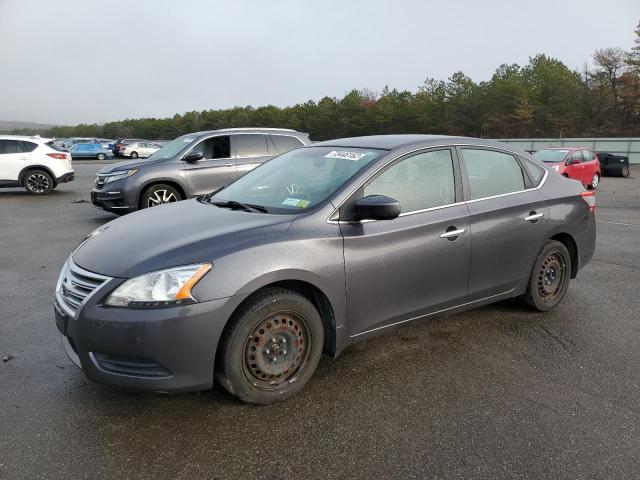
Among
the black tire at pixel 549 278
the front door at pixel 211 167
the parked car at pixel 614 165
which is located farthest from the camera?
the parked car at pixel 614 165

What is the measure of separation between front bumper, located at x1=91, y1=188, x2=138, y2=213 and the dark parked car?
527 cm

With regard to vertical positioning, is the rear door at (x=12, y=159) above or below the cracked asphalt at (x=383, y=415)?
above

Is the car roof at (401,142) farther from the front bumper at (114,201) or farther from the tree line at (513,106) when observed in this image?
the tree line at (513,106)

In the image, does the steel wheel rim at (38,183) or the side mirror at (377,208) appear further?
the steel wheel rim at (38,183)

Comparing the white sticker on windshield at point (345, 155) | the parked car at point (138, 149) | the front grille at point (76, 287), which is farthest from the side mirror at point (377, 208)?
the parked car at point (138, 149)

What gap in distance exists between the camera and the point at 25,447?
2.49m

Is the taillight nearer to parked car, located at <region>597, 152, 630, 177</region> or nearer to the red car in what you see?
the red car

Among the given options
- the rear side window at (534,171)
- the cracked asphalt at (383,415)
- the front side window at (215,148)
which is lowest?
the cracked asphalt at (383,415)

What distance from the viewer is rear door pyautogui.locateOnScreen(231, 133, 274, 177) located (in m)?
9.35

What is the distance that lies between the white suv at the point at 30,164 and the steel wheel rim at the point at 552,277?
14.3m

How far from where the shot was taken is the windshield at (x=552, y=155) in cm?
1641

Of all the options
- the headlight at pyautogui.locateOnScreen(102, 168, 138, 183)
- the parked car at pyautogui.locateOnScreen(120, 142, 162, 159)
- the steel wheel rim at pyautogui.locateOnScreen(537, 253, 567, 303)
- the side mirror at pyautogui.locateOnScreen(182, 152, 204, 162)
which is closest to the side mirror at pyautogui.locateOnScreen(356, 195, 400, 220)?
the steel wheel rim at pyautogui.locateOnScreen(537, 253, 567, 303)

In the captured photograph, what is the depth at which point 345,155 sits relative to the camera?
146 inches

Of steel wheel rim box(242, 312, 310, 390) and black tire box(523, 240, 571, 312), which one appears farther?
black tire box(523, 240, 571, 312)
